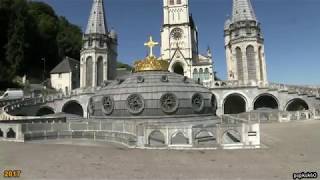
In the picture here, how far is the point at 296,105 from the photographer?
47.2 metres

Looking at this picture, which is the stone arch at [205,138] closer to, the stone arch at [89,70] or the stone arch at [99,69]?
the stone arch at [89,70]

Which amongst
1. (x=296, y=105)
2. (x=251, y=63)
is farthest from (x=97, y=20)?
(x=296, y=105)

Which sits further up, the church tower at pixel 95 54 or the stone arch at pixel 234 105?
the church tower at pixel 95 54

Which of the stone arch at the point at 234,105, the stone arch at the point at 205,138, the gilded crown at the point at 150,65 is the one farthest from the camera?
→ the stone arch at the point at 234,105

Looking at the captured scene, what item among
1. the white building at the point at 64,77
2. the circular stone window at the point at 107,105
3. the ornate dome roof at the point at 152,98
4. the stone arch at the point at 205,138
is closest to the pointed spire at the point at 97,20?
the white building at the point at 64,77

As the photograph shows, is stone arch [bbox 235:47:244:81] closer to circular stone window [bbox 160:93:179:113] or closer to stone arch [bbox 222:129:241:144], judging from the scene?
circular stone window [bbox 160:93:179:113]

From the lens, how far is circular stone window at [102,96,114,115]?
22766 millimetres

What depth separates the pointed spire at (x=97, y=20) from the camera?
6278 cm

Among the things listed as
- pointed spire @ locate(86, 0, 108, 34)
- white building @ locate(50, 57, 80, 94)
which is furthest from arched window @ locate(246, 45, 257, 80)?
white building @ locate(50, 57, 80, 94)

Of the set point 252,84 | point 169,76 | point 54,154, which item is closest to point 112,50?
point 252,84

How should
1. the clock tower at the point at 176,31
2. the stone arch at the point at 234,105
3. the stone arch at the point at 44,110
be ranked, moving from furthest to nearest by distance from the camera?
the clock tower at the point at 176,31, the stone arch at the point at 44,110, the stone arch at the point at 234,105

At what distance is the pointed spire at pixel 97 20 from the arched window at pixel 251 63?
30.5m

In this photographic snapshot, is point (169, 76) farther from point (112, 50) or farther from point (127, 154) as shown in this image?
point (112, 50)

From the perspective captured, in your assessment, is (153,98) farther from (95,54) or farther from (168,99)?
(95,54)
